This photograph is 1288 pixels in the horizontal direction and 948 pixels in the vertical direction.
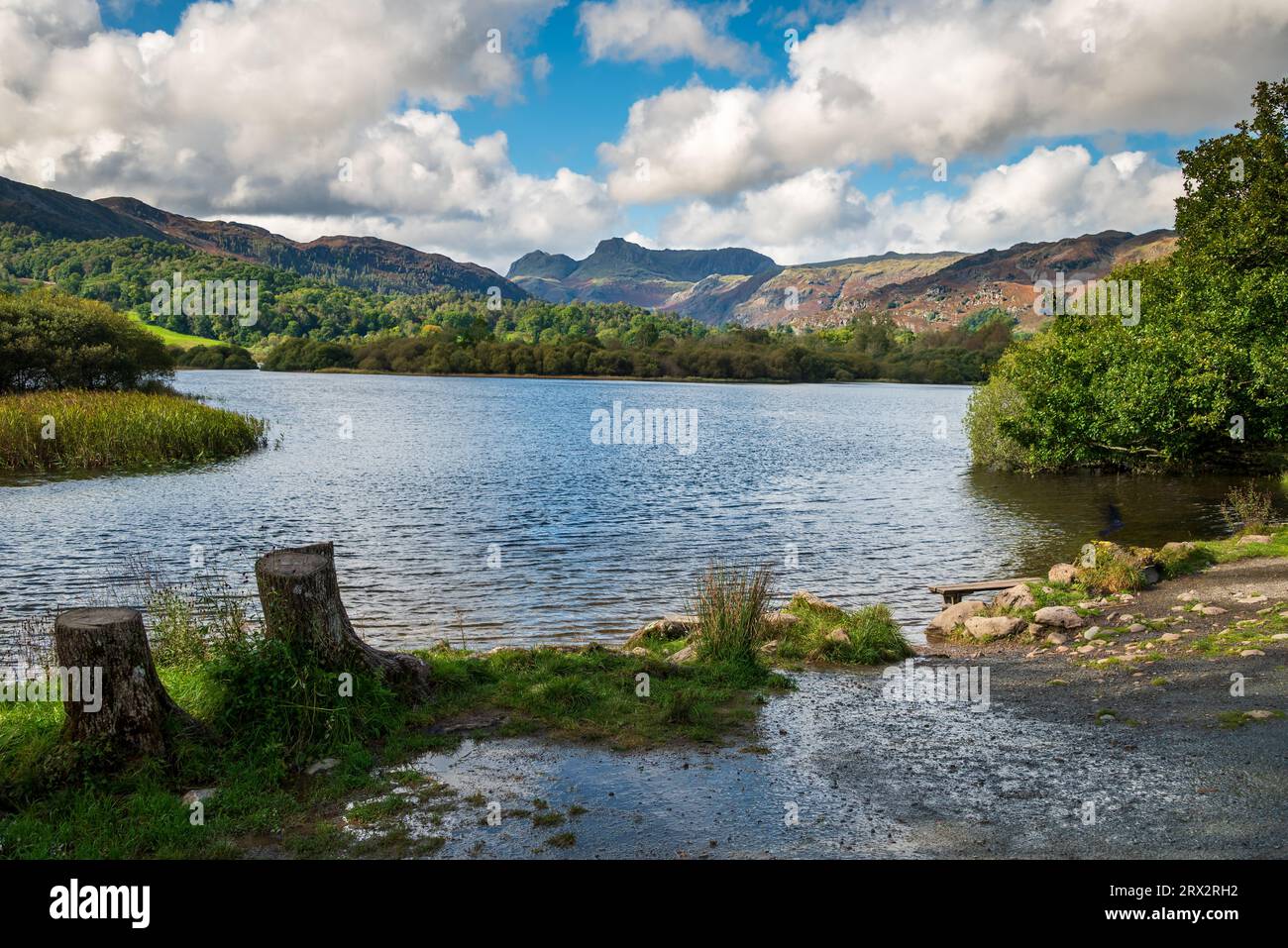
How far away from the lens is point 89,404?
1796 inches

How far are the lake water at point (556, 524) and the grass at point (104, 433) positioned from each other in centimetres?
289

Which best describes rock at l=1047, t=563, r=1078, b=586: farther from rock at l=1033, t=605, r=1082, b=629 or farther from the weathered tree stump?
the weathered tree stump

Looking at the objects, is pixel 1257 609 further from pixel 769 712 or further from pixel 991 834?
pixel 991 834

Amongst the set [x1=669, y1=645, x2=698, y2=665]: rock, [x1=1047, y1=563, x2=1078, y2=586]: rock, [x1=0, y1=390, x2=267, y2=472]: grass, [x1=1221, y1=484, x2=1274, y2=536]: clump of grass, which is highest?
[x1=0, y1=390, x2=267, y2=472]: grass

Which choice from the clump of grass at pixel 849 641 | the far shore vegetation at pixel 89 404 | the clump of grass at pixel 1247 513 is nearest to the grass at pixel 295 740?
the clump of grass at pixel 849 641

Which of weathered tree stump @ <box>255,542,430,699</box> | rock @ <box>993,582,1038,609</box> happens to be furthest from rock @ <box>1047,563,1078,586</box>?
weathered tree stump @ <box>255,542,430,699</box>

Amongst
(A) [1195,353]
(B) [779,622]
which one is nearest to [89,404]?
(B) [779,622]

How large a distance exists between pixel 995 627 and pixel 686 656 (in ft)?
20.2

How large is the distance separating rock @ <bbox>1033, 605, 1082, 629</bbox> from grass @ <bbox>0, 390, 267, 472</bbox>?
41.5 m

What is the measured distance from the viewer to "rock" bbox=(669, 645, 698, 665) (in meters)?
12.8

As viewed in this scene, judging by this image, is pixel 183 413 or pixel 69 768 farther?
pixel 183 413
